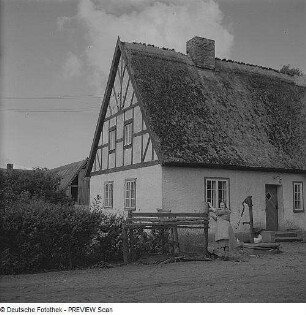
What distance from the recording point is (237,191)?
17531 mm

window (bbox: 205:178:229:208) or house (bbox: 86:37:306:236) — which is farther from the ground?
house (bbox: 86:37:306:236)

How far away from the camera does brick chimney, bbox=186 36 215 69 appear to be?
2073 centimetres

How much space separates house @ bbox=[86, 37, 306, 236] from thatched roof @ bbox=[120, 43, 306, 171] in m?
0.05

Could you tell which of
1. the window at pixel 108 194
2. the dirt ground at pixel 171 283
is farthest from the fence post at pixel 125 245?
the window at pixel 108 194

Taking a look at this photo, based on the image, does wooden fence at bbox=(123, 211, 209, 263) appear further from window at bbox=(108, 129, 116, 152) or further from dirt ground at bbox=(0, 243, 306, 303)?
window at bbox=(108, 129, 116, 152)

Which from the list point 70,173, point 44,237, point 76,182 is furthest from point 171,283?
point 70,173

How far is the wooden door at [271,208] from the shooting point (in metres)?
18.5

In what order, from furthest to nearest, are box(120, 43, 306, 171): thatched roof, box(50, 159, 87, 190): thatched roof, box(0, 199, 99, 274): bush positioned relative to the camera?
box(50, 159, 87, 190): thatched roof, box(120, 43, 306, 171): thatched roof, box(0, 199, 99, 274): bush

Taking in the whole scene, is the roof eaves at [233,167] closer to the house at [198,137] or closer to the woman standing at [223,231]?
the house at [198,137]

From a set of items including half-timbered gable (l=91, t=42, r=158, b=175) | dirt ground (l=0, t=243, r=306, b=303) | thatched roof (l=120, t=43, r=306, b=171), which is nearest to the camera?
dirt ground (l=0, t=243, r=306, b=303)

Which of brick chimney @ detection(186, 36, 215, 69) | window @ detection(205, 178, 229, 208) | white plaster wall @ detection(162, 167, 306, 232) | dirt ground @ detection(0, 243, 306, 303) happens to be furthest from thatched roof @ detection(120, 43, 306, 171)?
dirt ground @ detection(0, 243, 306, 303)

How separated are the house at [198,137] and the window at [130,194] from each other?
4 centimetres

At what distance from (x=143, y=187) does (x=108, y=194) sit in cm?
393
